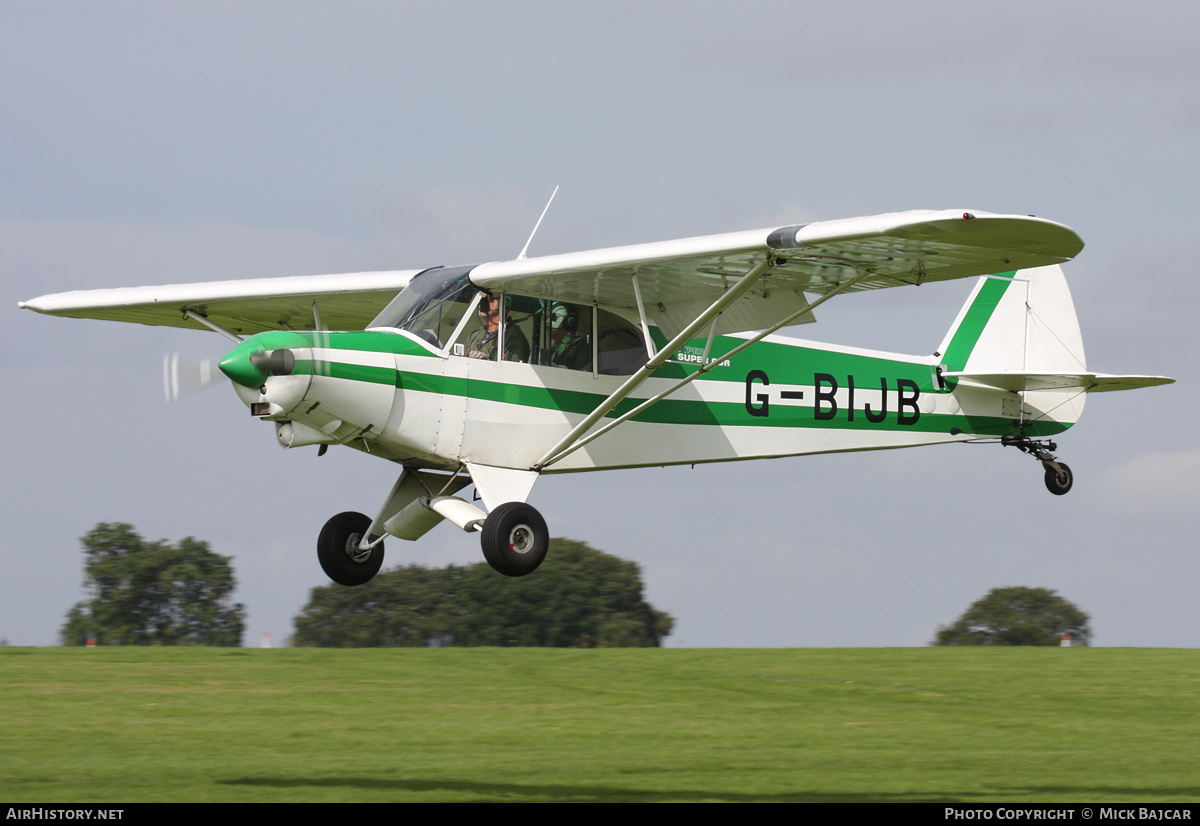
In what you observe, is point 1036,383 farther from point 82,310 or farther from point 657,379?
point 82,310

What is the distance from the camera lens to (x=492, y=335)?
1182cm

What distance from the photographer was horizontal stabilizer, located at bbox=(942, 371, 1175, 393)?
1551 centimetres

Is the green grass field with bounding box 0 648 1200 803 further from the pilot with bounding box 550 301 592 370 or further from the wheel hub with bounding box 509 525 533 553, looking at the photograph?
the pilot with bounding box 550 301 592 370

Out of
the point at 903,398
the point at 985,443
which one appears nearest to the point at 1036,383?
the point at 985,443

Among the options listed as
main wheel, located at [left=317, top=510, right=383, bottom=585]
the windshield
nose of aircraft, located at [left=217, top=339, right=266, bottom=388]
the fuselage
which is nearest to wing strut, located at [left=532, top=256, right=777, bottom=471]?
the fuselage

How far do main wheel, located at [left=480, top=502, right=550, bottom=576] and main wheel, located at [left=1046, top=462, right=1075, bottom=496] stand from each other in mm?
7378

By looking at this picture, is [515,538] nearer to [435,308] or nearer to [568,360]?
[568,360]

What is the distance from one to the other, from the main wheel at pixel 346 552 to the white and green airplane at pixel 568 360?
0.7 inches

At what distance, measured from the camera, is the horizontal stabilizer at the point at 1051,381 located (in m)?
15.5

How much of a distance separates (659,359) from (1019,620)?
890 inches

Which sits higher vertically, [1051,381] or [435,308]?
[1051,381]

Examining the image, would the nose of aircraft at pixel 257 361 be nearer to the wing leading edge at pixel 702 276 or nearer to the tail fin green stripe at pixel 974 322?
the wing leading edge at pixel 702 276

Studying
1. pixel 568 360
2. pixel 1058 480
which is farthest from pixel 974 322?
pixel 568 360

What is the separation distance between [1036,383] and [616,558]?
21.9m
